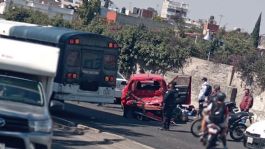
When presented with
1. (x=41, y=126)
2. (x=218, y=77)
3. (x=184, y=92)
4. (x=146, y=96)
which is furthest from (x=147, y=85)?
(x=41, y=126)

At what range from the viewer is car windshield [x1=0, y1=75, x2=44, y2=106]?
15.2 metres

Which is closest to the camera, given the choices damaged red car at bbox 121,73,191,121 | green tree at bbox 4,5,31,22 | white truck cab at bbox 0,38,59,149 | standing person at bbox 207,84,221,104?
white truck cab at bbox 0,38,59,149

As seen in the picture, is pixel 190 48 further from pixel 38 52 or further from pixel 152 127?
pixel 38 52

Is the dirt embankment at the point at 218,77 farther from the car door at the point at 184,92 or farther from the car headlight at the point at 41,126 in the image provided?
the car headlight at the point at 41,126

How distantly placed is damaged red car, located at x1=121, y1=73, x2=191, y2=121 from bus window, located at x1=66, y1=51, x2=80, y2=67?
161 inches

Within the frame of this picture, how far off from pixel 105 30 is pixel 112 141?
115 ft

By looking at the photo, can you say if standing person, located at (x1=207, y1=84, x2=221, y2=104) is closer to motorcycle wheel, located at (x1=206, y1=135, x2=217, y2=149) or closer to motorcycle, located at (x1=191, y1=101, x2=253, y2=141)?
motorcycle, located at (x1=191, y1=101, x2=253, y2=141)

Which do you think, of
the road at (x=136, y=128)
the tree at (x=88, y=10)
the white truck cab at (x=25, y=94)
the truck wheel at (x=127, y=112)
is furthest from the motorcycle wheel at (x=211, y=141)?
the tree at (x=88, y=10)

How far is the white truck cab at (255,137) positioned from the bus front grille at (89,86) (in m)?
6.55

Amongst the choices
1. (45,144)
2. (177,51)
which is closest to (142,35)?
(177,51)

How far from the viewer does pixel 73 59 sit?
90.3ft

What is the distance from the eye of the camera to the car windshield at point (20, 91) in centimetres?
1520

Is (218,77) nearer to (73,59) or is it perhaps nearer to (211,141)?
(73,59)

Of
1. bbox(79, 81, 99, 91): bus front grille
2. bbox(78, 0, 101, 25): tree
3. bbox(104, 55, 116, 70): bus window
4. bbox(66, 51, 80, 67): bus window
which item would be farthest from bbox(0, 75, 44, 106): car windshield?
bbox(78, 0, 101, 25): tree
